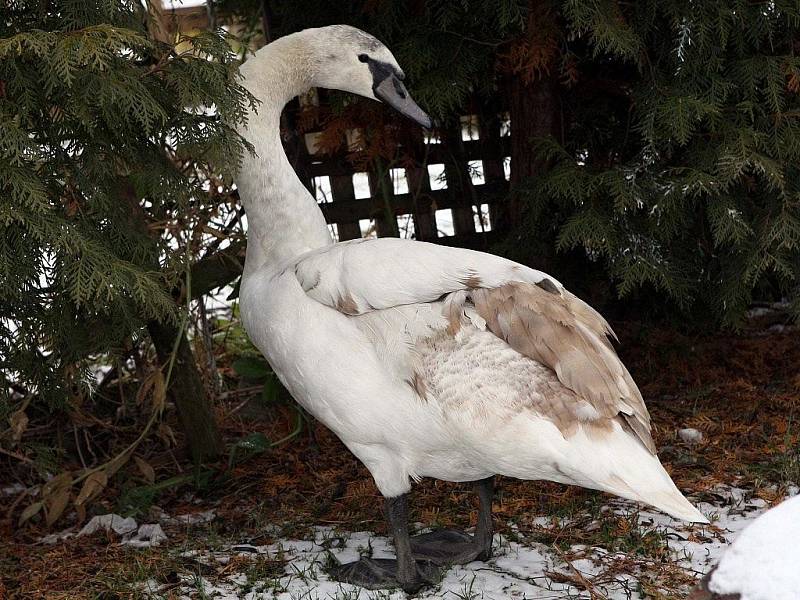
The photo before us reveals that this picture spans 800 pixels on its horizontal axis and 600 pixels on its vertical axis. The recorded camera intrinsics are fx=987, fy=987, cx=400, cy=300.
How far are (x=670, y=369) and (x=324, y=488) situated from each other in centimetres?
193

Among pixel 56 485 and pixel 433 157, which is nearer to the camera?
pixel 56 485

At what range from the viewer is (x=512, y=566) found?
3236 mm

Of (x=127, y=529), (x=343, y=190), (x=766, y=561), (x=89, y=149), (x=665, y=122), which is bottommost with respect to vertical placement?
(x=127, y=529)

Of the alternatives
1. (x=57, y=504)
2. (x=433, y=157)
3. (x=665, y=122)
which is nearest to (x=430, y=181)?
(x=433, y=157)

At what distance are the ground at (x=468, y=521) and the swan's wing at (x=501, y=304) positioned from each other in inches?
23.6

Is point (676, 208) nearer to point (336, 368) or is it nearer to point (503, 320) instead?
point (503, 320)

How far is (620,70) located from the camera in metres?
4.76

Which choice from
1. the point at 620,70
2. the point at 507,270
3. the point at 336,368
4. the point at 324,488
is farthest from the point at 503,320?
the point at 620,70

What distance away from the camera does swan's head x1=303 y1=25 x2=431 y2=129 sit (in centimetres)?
353

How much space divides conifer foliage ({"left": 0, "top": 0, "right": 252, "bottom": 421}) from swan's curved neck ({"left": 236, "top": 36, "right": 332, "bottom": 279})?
22cm

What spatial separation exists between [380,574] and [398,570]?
0.25ft

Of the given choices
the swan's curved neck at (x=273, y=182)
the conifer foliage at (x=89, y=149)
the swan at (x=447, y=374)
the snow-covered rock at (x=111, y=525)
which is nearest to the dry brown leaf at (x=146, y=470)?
the snow-covered rock at (x=111, y=525)

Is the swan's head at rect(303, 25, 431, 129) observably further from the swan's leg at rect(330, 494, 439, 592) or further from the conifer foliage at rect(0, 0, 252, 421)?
the swan's leg at rect(330, 494, 439, 592)

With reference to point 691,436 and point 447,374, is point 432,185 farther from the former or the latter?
point 447,374
